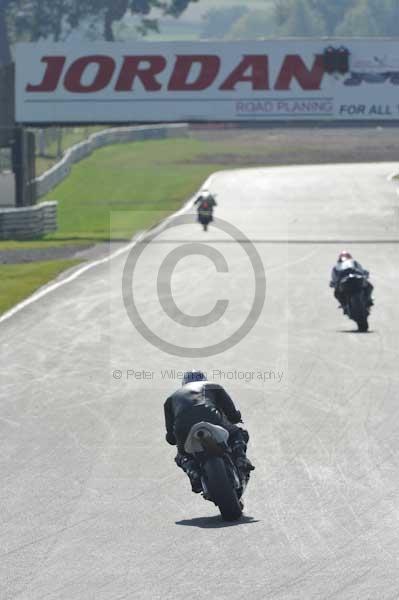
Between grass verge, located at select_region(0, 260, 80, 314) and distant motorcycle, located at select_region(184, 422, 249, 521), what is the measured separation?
53.3 feet

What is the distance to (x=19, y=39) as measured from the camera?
128 metres

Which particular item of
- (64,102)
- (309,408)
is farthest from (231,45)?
(309,408)

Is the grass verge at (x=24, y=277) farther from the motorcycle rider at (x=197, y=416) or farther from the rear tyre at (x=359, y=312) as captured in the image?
the motorcycle rider at (x=197, y=416)

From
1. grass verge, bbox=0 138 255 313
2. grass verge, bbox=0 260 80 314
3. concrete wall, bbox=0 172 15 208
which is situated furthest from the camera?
concrete wall, bbox=0 172 15 208

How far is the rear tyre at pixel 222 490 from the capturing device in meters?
11.0

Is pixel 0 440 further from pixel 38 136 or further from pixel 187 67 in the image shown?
pixel 38 136

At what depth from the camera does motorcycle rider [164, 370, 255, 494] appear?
450 inches

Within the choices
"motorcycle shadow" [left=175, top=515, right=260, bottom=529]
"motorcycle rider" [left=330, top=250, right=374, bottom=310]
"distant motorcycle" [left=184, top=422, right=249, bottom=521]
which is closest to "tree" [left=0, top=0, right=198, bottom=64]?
"motorcycle rider" [left=330, top=250, right=374, bottom=310]

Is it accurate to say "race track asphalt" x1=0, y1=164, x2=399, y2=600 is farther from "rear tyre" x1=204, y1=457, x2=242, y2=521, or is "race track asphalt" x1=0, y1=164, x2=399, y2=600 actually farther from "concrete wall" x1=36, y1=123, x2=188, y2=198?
"concrete wall" x1=36, y1=123, x2=188, y2=198

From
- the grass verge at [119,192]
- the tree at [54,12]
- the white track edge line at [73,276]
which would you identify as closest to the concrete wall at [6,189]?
the grass verge at [119,192]

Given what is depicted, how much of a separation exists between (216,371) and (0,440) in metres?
5.93

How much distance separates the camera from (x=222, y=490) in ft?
36.1

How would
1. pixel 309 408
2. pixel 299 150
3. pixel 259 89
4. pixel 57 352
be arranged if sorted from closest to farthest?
pixel 309 408 < pixel 57 352 < pixel 259 89 < pixel 299 150

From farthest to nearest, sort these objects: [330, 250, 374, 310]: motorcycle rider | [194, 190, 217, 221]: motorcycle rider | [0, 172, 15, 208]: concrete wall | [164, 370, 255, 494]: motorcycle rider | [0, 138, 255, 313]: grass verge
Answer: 1. [0, 172, 15, 208]: concrete wall
2. [194, 190, 217, 221]: motorcycle rider
3. [0, 138, 255, 313]: grass verge
4. [330, 250, 374, 310]: motorcycle rider
5. [164, 370, 255, 494]: motorcycle rider
